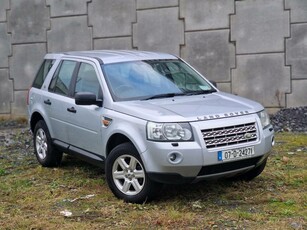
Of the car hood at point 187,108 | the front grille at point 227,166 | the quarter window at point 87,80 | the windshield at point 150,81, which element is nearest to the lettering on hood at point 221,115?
the car hood at point 187,108

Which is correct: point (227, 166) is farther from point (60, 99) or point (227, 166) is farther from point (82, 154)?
point (60, 99)

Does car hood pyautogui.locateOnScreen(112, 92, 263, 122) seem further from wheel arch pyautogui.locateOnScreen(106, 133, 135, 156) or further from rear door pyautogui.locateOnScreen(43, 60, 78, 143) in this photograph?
rear door pyautogui.locateOnScreen(43, 60, 78, 143)

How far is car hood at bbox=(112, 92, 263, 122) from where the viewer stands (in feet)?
18.3

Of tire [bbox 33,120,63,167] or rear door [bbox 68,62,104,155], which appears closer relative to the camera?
rear door [bbox 68,62,104,155]

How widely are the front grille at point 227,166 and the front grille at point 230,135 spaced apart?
22 cm

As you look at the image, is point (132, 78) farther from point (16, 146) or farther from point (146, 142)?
point (16, 146)

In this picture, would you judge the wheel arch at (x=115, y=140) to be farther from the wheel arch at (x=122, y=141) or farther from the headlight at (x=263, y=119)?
the headlight at (x=263, y=119)

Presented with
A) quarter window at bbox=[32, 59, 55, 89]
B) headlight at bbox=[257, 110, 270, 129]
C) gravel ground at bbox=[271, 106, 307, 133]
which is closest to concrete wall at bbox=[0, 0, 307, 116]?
gravel ground at bbox=[271, 106, 307, 133]

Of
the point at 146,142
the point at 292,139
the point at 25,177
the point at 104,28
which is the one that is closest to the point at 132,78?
the point at 146,142

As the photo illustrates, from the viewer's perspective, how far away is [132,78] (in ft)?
22.0

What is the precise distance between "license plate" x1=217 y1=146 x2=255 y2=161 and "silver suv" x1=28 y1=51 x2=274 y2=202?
0.04 feet

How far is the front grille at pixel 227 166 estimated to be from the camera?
18.2 ft

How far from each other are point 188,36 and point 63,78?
18.0 feet

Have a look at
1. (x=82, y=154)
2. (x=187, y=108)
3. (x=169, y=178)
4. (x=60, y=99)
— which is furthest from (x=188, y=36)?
(x=169, y=178)
